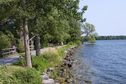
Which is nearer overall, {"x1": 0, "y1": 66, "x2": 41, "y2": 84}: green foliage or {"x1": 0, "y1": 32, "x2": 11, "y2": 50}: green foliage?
{"x1": 0, "y1": 66, "x2": 41, "y2": 84}: green foliage

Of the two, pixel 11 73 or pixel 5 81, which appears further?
pixel 11 73

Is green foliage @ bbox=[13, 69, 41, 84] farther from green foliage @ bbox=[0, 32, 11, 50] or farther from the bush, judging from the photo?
green foliage @ bbox=[0, 32, 11, 50]

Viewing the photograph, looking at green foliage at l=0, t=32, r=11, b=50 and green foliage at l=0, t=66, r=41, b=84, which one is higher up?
green foliage at l=0, t=32, r=11, b=50

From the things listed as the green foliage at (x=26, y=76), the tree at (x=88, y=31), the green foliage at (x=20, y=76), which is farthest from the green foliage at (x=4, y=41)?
the tree at (x=88, y=31)

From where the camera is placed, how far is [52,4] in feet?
77.0

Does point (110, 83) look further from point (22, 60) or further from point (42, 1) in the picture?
point (42, 1)

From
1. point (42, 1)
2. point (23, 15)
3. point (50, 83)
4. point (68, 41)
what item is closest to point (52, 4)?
point (42, 1)

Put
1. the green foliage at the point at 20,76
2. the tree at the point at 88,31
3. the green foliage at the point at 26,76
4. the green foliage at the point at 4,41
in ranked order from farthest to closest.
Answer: the tree at the point at 88,31
the green foliage at the point at 4,41
the green foliage at the point at 26,76
the green foliage at the point at 20,76

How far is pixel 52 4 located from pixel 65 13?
1.84 meters

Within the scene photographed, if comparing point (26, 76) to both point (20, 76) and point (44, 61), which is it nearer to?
point (20, 76)

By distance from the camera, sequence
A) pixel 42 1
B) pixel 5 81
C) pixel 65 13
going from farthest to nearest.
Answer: pixel 65 13 < pixel 42 1 < pixel 5 81

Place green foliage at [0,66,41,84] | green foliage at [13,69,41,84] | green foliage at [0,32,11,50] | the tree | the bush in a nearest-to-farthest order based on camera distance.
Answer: green foliage at [0,66,41,84], green foliage at [13,69,41,84], the bush, green foliage at [0,32,11,50], the tree

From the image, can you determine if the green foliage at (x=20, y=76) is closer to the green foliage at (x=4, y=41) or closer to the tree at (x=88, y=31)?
Result: the green foliage at (x=4, y=41)

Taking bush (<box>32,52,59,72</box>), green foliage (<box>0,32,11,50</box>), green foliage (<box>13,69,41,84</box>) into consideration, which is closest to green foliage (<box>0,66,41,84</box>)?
green foliage (<box>13,69,41,84</box>)
